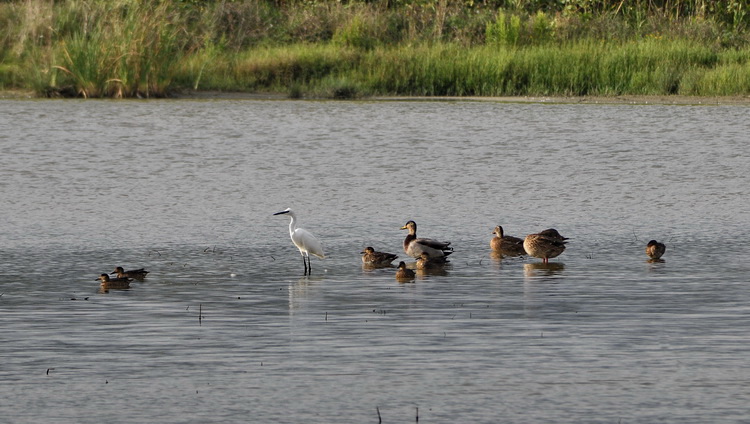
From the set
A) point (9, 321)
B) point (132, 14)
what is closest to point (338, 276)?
point (9, 321)

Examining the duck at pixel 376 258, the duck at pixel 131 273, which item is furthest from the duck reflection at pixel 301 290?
the duck at pixel 131 273

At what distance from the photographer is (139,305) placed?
11.8m

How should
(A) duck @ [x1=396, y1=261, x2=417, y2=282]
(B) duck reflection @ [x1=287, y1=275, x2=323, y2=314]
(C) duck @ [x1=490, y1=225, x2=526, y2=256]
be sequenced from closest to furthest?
1. (B) duck reflection @ [x1=287, y1=275, x2=323, y2=314]
2. (A) duck @ [x1=396, y1=261, x2=417, y2=282]
3. (C) duck @ [x1=490, y1=225, x2=526, y2=256]

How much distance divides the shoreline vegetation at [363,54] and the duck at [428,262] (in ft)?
65.6

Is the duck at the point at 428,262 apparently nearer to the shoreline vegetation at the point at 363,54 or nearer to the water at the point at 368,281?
the water at the point at 368,281

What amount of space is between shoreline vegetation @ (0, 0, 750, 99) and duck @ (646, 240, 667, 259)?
1990cm

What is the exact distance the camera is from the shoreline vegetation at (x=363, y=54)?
33.9 m

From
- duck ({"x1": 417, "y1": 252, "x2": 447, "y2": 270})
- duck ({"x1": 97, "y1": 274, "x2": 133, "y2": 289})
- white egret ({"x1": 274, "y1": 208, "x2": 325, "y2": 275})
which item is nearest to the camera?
duck ({"x1": 97, "y1": 274, "x2": 133, "y2": 289})

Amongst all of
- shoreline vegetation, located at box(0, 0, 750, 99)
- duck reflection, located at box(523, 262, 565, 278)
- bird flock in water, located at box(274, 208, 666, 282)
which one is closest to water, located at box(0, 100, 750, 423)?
duck reflection, located at box(523, 262, 565, 278)

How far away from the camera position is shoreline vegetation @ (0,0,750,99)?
33.9 metres

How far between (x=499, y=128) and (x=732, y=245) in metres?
13.7

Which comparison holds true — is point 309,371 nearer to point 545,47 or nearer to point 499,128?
point 499,128

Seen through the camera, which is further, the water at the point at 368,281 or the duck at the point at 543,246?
the duck at the point at 543,246

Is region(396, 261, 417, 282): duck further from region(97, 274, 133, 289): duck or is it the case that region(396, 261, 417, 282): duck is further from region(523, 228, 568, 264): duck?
region(97, 274, 133, 289): duck
